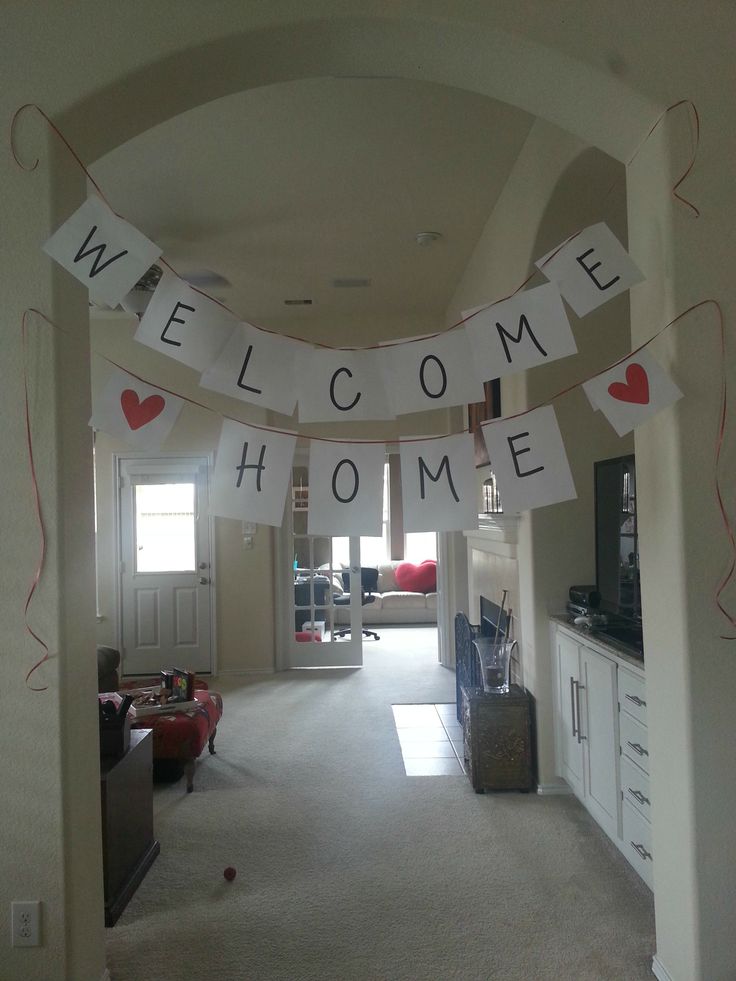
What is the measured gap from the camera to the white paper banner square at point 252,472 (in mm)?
1922

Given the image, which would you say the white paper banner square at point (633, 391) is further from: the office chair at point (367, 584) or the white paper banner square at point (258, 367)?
the office chair at point (367, 584)

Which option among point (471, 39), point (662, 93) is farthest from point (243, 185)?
point (662, 93)

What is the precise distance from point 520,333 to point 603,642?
1.34 m

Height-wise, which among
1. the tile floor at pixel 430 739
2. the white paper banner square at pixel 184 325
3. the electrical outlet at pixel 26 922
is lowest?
the tile floor at pixel 430 739

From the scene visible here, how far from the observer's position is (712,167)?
1820mm

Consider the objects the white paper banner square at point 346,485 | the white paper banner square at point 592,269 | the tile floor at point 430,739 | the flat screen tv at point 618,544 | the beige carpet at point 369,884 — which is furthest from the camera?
the tile floor at point 430,739

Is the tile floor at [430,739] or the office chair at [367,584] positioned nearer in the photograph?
the tile floor at [430,739]

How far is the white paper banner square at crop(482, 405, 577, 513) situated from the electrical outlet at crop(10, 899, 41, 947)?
5.01ft

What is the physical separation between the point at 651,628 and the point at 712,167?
1.20 metres

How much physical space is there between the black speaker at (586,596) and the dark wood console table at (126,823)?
1.91 meters

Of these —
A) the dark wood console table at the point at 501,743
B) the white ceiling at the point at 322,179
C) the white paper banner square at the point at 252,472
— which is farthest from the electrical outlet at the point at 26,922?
the white ceiling at the point at 322,179

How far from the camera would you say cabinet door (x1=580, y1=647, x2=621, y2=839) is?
8.72 feet

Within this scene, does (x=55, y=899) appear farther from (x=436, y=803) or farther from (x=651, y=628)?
(x=436, y=803)

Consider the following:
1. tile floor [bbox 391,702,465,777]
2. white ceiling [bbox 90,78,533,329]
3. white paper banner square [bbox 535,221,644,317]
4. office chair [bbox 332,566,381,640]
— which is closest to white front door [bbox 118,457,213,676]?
office chair [bbox 332,566,381,640]
